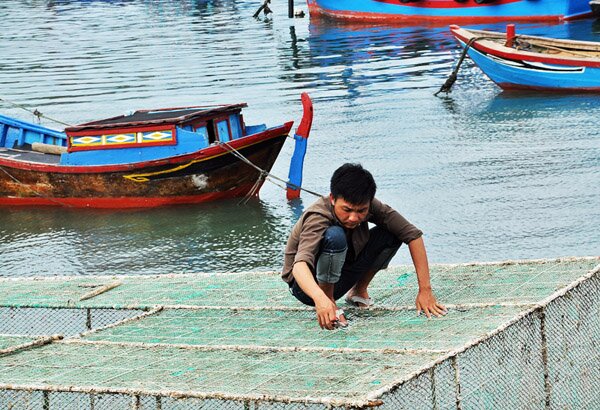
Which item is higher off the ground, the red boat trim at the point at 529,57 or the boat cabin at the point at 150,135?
the boat cabin at the point at 150,135

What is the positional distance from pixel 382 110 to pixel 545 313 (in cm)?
1521

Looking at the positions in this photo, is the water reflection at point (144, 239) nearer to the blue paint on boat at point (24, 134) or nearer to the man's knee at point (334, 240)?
the blue paint on boat at point (24, 134)

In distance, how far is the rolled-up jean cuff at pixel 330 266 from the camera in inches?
192

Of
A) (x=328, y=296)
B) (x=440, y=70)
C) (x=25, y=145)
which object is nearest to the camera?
(x=328, y=296)

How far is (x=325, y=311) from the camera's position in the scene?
4641 mm

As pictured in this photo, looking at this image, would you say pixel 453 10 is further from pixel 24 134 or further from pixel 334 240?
pixel 334 240

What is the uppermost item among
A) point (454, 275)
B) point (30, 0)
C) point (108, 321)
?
point (454, 275)

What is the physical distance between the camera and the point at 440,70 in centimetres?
2381

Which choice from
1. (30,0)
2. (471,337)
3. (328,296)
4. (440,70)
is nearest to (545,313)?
(471,337)

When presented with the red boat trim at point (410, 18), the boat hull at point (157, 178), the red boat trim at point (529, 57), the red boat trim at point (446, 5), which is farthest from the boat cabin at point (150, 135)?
the red boat trim at point (446, 5)

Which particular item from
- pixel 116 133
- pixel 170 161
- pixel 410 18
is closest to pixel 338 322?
pixel 170 161

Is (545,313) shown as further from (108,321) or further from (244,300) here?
(108,321)

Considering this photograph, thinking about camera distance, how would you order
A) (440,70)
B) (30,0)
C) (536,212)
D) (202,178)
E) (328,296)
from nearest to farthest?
(328,296), (536,212), (202,178), (440,70), (30,0)

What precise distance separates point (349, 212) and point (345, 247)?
0.18 meters
